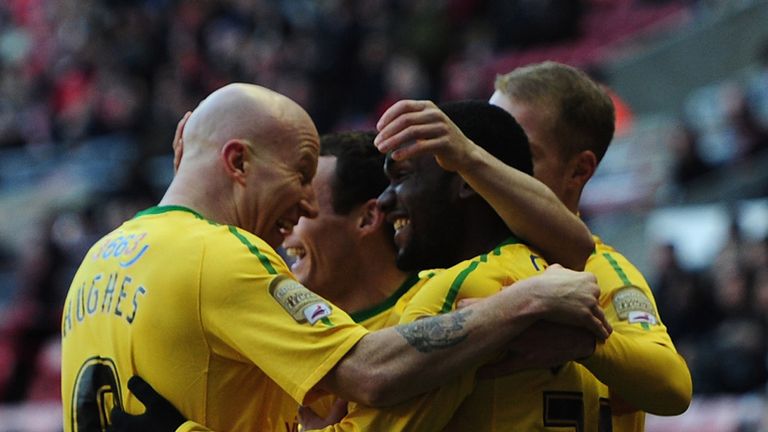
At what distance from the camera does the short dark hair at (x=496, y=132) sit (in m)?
4.40

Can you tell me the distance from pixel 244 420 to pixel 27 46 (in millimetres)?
20432

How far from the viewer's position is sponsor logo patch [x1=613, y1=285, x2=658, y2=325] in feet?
14.6

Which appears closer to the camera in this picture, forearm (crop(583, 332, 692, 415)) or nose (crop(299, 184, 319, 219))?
forearm (crop(583, 332, 692, 415))

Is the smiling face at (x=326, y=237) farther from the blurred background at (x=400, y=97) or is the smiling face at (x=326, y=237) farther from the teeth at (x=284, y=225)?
the blurred background at (x=400, y=97)

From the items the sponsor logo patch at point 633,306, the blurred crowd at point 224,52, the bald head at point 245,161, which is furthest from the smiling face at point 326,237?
the blurred crowd at point 224,52

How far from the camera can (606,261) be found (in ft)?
15.5

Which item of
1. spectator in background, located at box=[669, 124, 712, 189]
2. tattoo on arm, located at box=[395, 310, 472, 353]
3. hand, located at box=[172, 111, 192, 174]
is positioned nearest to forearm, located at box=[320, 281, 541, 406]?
tattoo on arm, located at box=[395, 310, 472, 353]

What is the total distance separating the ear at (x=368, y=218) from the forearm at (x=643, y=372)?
127 cm

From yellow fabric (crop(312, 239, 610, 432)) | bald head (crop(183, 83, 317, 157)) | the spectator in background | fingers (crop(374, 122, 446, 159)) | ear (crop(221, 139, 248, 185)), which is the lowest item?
the spectator in background

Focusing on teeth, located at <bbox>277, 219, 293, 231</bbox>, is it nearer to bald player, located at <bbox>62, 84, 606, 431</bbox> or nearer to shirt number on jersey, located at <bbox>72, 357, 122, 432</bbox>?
bald player, located at <bbox>62, 84, 606, 431</bbox>

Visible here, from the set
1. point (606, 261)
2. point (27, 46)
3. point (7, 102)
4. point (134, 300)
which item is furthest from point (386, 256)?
point (27, 46)

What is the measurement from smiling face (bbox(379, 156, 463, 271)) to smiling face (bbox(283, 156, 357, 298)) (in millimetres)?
913

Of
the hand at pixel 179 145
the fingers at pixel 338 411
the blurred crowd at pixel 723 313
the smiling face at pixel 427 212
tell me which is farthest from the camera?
the blurred crowd at pixel 723 313

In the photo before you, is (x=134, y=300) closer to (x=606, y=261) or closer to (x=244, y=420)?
(x=244, y=420)
